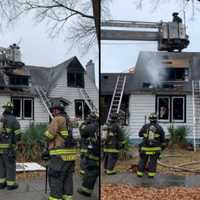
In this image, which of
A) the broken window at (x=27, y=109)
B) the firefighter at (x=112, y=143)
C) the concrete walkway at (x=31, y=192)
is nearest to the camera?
the firefighter at (x=112, y=143)

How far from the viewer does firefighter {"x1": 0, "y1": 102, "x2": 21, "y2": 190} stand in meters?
2.78

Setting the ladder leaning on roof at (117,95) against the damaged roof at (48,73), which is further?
the damaged roof at (48,73)

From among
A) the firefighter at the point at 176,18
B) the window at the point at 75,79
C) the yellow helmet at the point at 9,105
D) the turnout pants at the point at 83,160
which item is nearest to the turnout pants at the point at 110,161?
the turnout pants at the point at 83,160

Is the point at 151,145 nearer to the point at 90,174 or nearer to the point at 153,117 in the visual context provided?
the point at 153,117

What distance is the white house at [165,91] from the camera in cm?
250

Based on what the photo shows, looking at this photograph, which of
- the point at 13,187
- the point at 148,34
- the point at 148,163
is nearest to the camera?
the point at 148,34

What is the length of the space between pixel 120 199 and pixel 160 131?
65 cm

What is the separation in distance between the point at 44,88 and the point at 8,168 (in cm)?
78

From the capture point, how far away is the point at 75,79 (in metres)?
2.74

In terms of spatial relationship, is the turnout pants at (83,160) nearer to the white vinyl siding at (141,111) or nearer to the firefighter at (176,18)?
the white vinyl siding at (141,111)

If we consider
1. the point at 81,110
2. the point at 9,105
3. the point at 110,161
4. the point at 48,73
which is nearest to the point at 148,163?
the point at 110,161

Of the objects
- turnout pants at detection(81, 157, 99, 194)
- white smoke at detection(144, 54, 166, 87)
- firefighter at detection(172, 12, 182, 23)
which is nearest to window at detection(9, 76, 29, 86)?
turnout pants at detection(81, 157, 99, 194)

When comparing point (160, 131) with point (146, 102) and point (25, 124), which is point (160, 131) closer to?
point (146, 102)

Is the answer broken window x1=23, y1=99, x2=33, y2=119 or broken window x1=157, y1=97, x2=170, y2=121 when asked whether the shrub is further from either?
broken window x1=157, y1=97, x2=170, y2=121
